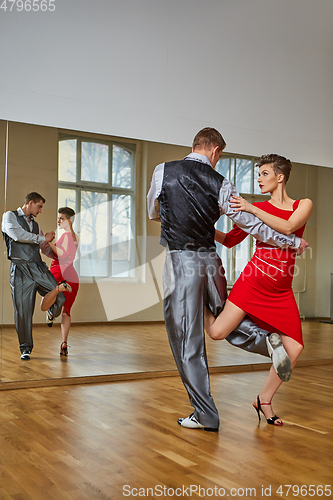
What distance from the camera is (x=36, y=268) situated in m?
3.94

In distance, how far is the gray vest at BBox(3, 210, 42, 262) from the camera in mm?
3865

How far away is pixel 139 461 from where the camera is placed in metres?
2.22

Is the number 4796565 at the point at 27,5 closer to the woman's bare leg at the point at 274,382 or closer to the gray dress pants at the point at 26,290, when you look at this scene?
the gray dress pants at the point at 26,290

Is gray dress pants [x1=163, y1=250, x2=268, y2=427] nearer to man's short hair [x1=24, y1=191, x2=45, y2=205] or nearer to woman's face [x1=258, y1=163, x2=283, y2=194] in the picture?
woman's face [x1=258, y1=163, x2=283, y2=194]

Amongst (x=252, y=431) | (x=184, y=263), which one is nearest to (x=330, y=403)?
(x=252, y=431)

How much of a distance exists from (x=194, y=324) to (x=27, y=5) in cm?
305

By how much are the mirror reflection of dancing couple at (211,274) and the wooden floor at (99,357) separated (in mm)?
1412

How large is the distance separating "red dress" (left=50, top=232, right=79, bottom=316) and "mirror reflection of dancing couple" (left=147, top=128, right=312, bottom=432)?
4.63ft

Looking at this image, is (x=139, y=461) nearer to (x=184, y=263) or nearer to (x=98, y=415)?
(x=98, y=415)

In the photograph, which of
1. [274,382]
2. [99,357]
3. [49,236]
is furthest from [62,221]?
[274,382]

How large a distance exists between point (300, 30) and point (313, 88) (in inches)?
25.0

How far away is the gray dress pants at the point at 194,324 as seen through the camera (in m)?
2.69

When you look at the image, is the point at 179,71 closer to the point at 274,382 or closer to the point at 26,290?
the point at 26,290

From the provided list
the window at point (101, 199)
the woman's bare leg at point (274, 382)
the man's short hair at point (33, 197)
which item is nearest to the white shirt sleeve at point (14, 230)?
the man's short hair at point (33, 197)
